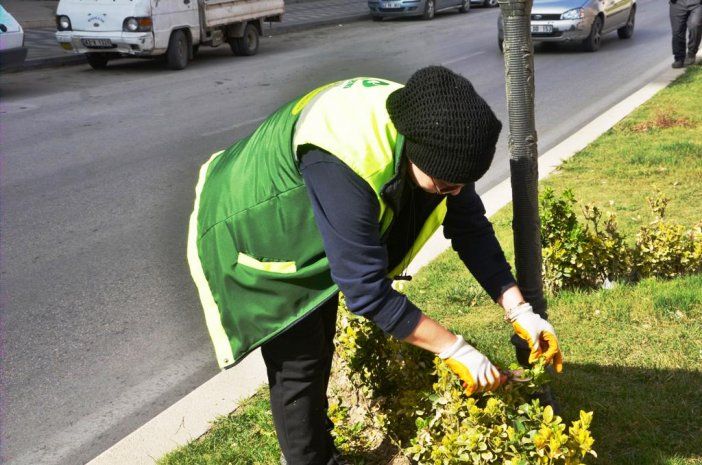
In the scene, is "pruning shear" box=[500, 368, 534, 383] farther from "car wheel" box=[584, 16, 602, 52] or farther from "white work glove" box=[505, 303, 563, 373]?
"car wheel" box=[584, 16, 602, 52]

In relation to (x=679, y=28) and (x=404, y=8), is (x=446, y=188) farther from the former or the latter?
(x=404, y=8)

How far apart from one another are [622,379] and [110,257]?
351 cm

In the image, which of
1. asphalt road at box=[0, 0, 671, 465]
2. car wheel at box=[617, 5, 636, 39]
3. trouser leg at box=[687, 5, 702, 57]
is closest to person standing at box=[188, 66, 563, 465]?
asphalt road at box=[0, 0, 671, 465]

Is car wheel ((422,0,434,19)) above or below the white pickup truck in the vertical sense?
below

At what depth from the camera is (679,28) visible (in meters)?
12.6

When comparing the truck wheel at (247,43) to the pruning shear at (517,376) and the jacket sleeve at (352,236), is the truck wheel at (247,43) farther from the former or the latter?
the jacket sleeve at (352,236)

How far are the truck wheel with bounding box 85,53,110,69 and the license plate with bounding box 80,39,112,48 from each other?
824 mm

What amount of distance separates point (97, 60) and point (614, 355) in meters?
13.4

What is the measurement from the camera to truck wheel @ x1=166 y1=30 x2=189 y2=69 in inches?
595

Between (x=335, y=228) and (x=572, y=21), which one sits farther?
(x=572, y=21)

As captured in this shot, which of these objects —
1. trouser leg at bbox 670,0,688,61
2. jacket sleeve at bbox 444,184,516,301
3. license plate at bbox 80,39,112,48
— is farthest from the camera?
license plate at bbox 80,39,112,48

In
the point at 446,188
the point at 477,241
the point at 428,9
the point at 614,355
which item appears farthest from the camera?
the point at 428,9

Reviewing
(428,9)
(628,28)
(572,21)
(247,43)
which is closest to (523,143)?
(572,21)

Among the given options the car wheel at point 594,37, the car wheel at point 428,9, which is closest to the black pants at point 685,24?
the car wheel at point 594,37
